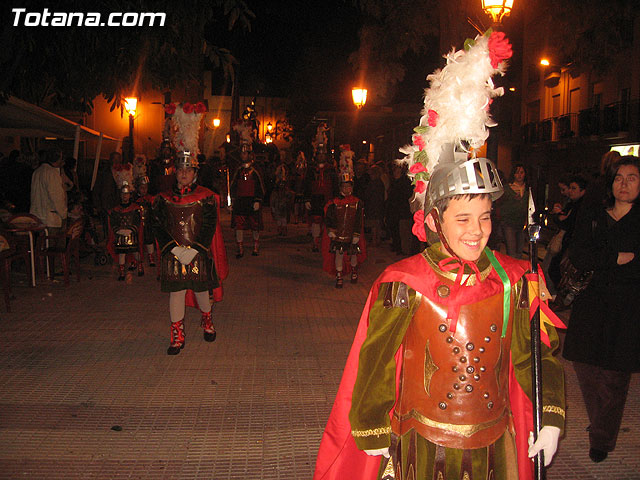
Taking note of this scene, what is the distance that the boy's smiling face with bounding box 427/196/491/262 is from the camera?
249cm

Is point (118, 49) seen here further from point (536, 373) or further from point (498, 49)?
point (536, 373)

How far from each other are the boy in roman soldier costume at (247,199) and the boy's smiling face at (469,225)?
11106 millimetres

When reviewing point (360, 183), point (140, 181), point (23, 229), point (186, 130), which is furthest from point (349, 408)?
point (360, 183)

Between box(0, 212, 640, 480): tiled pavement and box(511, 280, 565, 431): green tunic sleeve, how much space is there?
70.2 inches

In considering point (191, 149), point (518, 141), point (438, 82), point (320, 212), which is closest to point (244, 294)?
point (191, 149)

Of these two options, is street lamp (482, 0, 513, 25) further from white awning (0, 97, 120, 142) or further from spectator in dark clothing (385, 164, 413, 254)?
white awning (0, 97, 120, 142)

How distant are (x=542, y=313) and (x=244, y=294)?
7.22 m

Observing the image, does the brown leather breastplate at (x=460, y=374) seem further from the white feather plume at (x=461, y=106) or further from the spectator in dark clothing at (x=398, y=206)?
the spectator in dark clothing at (x=398, y=206)

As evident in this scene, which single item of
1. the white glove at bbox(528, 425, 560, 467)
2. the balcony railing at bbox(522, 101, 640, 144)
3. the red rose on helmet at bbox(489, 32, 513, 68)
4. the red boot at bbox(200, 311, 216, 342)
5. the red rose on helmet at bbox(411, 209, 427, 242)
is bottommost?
the red boot at bbox(200, 311, 216, 342)

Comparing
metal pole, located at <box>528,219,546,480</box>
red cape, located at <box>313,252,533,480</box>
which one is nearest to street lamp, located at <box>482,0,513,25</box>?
red cape, located at <box>313,252,533,480</box>

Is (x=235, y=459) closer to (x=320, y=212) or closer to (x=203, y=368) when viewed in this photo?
(x=203, y=368)

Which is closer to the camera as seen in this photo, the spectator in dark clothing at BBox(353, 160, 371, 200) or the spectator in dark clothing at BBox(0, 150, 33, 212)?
the spectator in dark clothing at BBox(0, 150, 33, 212)

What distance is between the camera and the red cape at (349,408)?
2580 millimetres

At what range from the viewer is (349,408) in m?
2.60
